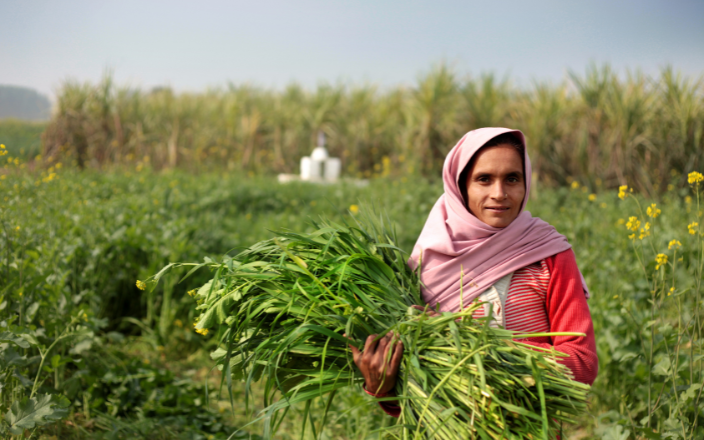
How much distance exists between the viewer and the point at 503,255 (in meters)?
1.49

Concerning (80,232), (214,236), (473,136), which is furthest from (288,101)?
(473,136)

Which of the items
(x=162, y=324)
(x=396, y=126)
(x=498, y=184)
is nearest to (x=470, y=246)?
(x=498, y=184)

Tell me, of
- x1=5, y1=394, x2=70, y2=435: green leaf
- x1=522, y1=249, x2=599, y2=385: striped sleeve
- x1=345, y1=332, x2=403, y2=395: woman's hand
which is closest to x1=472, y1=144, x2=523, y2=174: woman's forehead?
x1=522, y1=249, x2=599, y2=385: striped sleeve

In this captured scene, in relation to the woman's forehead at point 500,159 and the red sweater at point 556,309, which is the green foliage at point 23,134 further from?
the red sweater at point 556,309

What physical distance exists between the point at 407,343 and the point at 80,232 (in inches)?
122

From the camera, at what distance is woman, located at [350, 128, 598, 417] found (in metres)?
1.40

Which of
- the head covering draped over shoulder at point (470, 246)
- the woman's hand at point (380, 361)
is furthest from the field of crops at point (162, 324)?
the head covering draped over shoulder at point (470, 246)

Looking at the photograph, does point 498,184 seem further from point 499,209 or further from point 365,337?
point 365,337

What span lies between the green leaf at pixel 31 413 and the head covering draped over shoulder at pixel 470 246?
1415mm

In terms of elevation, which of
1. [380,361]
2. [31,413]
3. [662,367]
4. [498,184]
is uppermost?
[498,184]

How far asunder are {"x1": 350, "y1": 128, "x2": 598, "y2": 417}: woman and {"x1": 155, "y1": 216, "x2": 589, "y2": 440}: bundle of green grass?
13 centimetres

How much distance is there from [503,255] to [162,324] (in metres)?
2.89

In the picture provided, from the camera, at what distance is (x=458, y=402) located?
4.03 feet

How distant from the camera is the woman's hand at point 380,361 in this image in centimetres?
125
